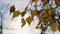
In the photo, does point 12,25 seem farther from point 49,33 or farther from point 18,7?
point 49,33

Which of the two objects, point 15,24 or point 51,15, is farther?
point 15,24

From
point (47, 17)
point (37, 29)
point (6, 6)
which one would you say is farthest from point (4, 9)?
point (47, 17)

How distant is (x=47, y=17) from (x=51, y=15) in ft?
0.07

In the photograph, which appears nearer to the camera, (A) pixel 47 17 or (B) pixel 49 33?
(A) pixel 47 17

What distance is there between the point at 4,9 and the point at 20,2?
15cm

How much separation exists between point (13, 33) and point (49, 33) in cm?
31

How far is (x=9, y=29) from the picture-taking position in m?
1.11

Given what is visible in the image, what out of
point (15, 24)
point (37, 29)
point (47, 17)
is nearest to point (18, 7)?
point (15, 24)

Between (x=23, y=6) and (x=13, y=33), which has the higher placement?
(x=23, y=6)

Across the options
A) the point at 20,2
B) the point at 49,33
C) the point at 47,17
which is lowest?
the point at 49,33

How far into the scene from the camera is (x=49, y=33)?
1.09 meters

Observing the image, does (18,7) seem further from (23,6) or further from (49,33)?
(49,33)

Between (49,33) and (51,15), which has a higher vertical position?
(51,15)

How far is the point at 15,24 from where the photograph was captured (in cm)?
112
